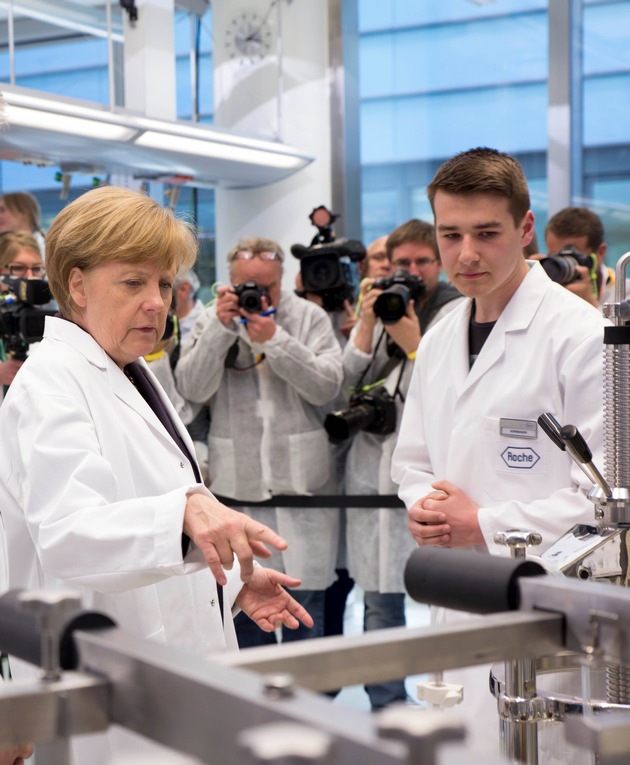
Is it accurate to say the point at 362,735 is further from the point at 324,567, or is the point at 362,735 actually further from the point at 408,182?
the point at 408,182

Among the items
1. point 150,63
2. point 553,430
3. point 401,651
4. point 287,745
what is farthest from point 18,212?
point 287,745

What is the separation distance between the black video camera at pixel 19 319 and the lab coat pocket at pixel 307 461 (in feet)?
3.09

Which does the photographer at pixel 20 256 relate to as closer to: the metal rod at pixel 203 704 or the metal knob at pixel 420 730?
the metal rod at pixel 203 704

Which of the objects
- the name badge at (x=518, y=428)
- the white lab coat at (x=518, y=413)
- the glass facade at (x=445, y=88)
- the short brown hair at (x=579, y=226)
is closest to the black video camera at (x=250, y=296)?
the short brown hair at (x=579, y=226)

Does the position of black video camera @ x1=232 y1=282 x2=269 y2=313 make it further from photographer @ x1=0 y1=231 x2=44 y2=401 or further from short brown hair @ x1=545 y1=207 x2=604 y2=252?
short brown hair @ x1=545 y1=207 x2=604 y2=252

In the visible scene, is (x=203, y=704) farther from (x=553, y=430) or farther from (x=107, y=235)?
(x=107, y=235)

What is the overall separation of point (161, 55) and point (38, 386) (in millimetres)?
3937

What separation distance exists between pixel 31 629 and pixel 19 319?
236 cm

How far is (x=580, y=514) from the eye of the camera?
1.92 m

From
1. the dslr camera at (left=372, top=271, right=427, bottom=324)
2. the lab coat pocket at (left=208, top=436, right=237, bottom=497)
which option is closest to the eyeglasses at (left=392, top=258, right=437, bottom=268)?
the dslr camera at (left=372, top=271, right=427, bottom=324)

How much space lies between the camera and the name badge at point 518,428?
2.01 metres

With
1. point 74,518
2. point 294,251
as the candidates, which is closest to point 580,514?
point 74,518

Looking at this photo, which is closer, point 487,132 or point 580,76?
point 580,76

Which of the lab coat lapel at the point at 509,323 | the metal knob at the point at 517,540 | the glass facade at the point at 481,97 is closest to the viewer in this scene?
the metal knob at the point at 517,540
